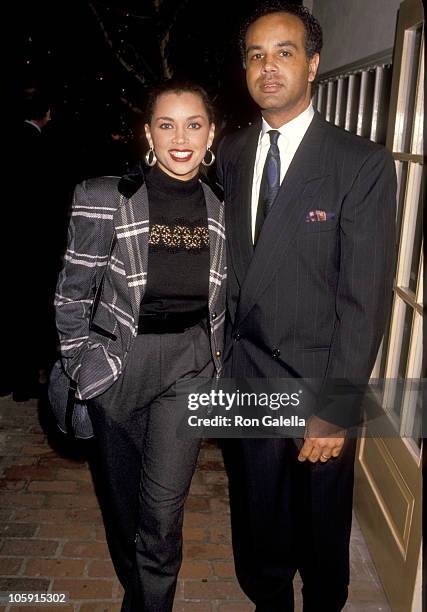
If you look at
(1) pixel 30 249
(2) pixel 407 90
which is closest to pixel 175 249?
(2) pixel 407 90

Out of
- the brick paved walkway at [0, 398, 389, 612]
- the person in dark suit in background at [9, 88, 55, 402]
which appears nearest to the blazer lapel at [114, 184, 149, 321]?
the brick paved walkway at [0, 398, 389, 612]

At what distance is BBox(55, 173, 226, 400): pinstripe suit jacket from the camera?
2143 mm

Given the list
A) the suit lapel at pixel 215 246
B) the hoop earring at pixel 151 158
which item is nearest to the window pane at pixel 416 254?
the suit lapel at pixel 215 246

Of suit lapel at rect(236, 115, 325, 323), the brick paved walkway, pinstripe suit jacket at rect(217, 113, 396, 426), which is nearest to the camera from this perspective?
pinstripe suit jacket at rect(217, 113, 396, 426)

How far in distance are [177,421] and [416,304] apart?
1.11 metres

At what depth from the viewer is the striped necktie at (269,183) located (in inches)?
85.0

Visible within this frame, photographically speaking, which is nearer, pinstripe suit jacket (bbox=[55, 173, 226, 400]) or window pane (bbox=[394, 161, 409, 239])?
pinstripe suit jacket (bbox=[55, 173, 226, 400])

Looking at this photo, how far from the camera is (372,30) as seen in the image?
310 centimetres

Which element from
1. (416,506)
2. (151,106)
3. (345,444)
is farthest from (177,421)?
(151,106)

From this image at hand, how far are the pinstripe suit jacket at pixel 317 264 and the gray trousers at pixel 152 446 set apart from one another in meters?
0.26

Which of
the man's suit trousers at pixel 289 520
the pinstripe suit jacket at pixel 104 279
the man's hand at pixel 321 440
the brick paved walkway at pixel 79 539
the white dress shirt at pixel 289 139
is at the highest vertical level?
the white dress shirt at pixel 289 139

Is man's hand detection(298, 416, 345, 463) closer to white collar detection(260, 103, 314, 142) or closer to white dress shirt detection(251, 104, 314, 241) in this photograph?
white dress shirt detection(251, 104, 314, 241)

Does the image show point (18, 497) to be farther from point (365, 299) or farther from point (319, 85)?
point (319, 85)

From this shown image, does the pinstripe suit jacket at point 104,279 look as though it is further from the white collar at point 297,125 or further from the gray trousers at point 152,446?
the white collar at point 297,125
